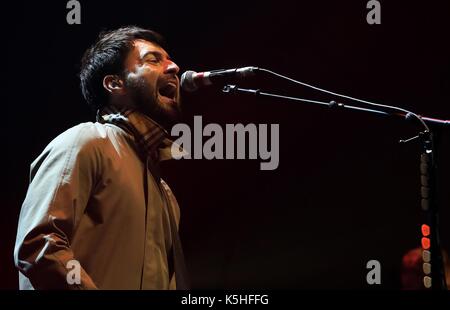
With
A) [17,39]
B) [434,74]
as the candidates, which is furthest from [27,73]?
[434,74]

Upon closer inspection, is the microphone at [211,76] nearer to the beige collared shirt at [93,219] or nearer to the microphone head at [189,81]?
the microphone head at [189,81]

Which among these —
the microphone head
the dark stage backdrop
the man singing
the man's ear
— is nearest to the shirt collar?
the man singing

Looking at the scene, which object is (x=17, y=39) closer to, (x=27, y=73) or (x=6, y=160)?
(x=27, y=73)

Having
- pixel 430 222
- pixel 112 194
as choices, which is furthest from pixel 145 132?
pixel 430 222


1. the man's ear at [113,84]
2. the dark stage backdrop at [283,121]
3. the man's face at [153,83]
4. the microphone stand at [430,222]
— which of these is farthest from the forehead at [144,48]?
the microphone stand at [430,222]

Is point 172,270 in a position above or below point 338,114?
below

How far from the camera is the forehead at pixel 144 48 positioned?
7.80 ft

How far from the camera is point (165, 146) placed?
220 cm

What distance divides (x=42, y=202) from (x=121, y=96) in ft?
2.33

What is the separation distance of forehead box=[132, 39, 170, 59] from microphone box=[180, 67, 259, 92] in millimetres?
358

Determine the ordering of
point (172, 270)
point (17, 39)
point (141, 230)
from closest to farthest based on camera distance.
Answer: point (141, 230) → point (172, 270) → point (17, 39)

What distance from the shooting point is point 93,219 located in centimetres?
184

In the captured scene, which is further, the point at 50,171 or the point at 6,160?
the point at 6,160

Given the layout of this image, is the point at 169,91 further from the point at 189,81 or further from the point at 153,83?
the point at 189,81
